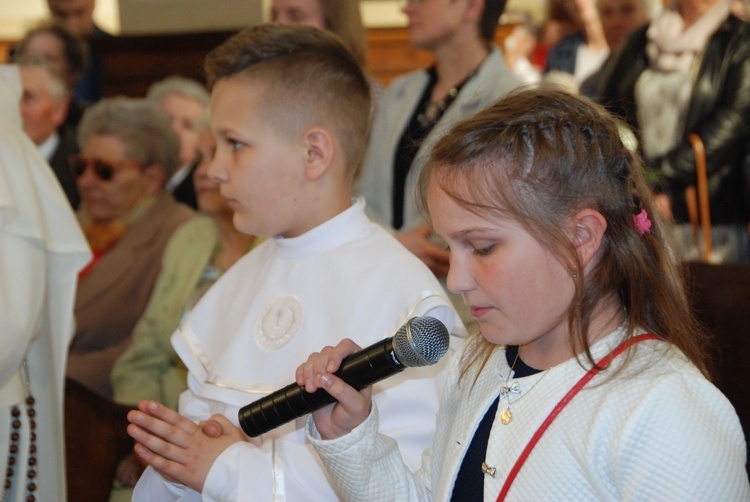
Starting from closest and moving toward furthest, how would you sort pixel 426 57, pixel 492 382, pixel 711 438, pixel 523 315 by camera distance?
pixel 711 438 → pixel 523 315 → pixel 492 382 → pixel 426 57

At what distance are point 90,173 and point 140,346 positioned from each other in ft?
3.57

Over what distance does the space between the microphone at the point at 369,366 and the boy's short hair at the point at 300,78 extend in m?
0.85

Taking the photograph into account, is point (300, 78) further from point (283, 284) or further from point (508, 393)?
point (508, 393)

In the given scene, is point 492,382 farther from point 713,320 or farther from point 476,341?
point 713,320

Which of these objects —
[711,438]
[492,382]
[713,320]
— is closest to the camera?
[711,438]

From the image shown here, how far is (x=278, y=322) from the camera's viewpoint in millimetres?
2295

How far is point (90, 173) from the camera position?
4336 mm

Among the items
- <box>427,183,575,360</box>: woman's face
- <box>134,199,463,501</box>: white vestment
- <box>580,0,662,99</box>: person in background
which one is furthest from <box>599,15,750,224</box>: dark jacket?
<box>427,183,575,360</box>: woman's face

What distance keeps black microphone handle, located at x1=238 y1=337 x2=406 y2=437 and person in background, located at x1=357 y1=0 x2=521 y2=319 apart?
1525 mm

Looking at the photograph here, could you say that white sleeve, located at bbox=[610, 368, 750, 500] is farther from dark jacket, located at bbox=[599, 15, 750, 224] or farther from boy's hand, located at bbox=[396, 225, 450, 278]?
dark jacket, located at bbox=[599, 15, 750, 224]

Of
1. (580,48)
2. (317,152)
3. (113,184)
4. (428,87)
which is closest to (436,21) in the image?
(428,87)

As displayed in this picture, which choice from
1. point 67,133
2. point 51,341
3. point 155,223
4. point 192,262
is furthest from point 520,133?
point 67,133

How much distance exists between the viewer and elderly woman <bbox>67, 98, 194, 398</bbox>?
3861mm

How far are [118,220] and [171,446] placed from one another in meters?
2.52
